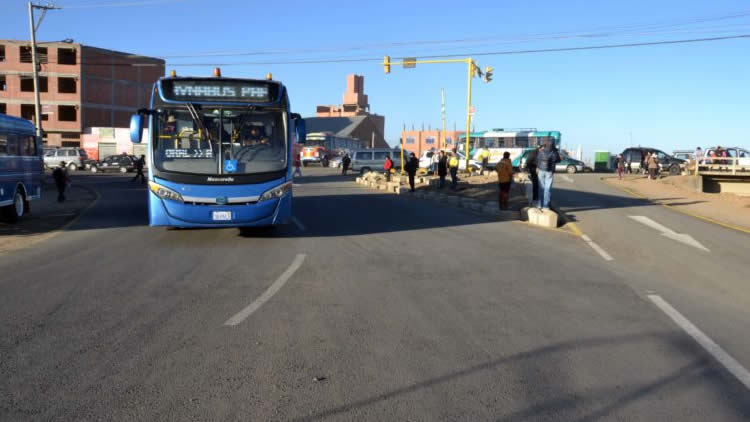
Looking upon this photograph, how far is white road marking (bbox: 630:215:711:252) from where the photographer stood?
43.9ft

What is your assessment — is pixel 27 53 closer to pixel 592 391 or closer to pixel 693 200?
pixel 693 200

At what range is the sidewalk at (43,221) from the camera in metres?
13.5

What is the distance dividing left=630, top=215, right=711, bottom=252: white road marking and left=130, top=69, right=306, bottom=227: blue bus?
27.9ft

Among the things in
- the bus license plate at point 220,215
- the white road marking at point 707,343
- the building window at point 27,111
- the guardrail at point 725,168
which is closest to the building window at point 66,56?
the building window at point 27,111

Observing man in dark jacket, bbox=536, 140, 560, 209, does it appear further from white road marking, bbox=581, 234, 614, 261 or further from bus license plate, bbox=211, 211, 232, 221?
bus license plate, bbox=211, 211, 232, 221

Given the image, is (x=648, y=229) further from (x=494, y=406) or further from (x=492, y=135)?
(x=492, y=135)

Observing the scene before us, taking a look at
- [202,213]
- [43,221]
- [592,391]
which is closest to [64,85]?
[43,221]

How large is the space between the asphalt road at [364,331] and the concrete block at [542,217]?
3.15 metres

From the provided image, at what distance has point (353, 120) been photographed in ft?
330

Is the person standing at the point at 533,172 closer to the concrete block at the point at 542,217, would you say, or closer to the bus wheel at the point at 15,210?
the concrete block at the point at 542,217

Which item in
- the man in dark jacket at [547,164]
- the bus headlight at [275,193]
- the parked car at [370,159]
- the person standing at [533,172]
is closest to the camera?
the bus headlight at [275,193]

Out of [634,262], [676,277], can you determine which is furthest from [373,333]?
[634,262]

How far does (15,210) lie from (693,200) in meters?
24.6

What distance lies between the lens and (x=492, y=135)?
166 ft
